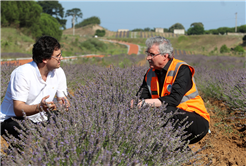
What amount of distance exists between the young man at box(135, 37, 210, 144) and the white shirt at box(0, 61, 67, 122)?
1.03 metres

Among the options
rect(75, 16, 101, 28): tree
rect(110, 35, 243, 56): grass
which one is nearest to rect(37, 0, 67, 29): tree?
rect(110, 35, 243, 56): grass

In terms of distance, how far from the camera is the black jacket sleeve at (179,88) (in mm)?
2633

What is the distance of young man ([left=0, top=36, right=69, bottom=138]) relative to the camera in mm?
2309

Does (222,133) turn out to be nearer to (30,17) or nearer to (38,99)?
(38,99)

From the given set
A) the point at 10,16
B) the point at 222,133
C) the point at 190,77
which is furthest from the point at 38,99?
the point at 10,16

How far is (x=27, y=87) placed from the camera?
7.84 feet

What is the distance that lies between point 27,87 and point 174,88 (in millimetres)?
1547

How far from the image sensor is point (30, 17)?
25.0 metres

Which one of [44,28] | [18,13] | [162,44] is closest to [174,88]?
[162,44]

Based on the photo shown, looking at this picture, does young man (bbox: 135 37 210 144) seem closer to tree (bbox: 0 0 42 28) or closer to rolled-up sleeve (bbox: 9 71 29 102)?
rolled-up sleeve (bbox: 9 71 29 102)

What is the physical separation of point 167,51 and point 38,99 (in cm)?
157

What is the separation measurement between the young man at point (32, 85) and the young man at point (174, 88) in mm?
1032

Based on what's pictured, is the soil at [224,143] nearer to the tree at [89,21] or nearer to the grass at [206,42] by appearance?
the grass at [206,42]

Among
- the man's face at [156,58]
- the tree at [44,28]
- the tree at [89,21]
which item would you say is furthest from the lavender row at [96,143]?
the tree at [89,21]
